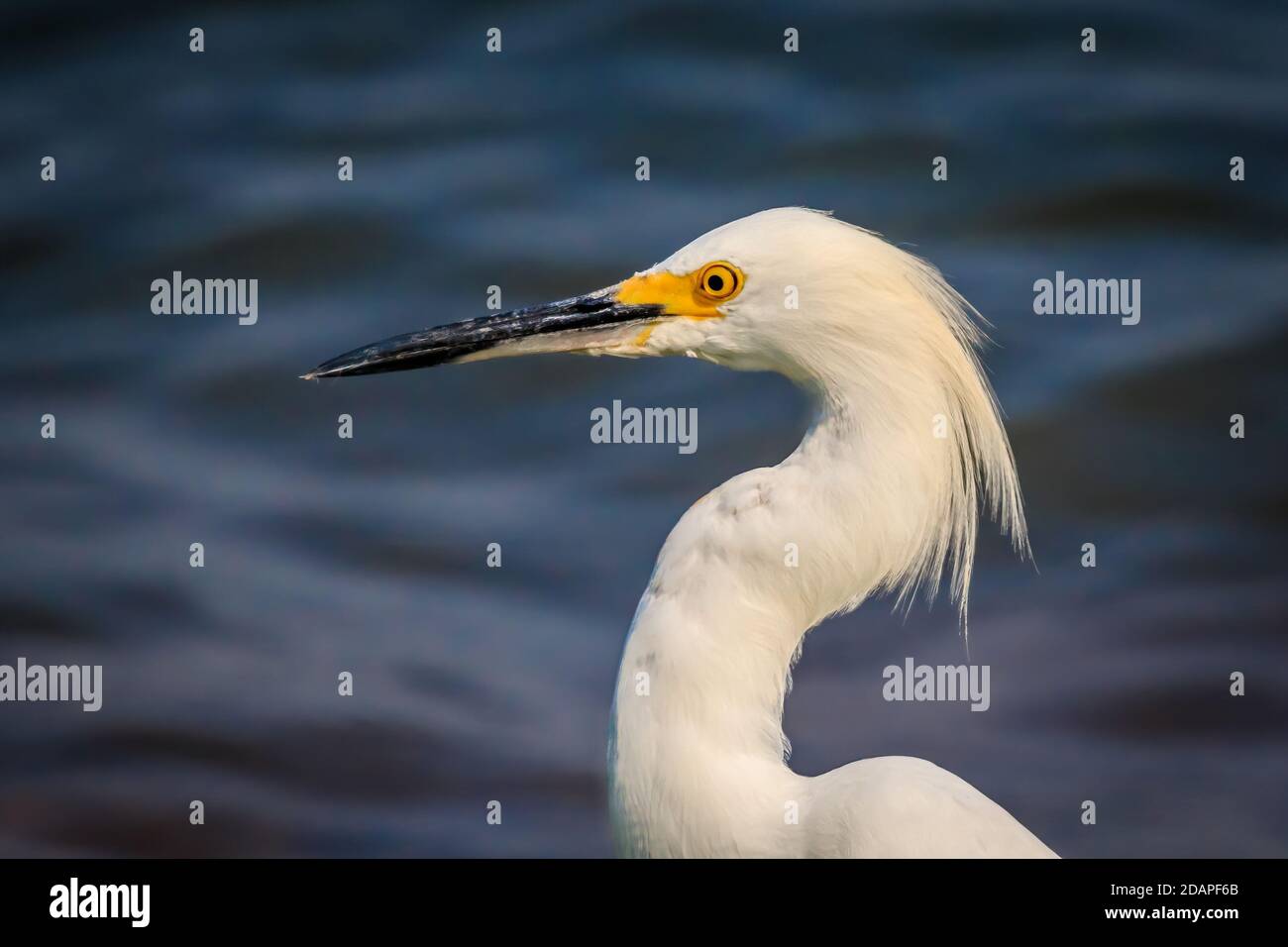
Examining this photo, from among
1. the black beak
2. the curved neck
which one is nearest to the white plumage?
the curved neck

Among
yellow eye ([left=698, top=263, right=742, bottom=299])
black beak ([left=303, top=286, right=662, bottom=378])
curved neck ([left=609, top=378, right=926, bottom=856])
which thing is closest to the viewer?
curved neck ([left=609, top=378, right=926, bottom=856])

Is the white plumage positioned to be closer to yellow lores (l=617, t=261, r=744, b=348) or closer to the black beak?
yellow lores (l=617, t=261, r=744, b=348)

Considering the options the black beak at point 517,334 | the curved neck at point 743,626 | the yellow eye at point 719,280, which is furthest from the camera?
the black beak at point 517,334

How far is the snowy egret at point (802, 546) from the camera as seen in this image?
2090mm

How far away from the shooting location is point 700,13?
23.5ft

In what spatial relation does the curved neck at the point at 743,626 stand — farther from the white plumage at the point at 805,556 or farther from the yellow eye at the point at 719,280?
the yellow eye at the point at 719,280

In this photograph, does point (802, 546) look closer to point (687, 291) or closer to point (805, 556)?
point (805, 556)

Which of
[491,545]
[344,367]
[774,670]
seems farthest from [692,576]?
[491,545]

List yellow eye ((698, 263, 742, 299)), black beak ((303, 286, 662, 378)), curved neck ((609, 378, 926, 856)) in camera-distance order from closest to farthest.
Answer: curved neck ((609, 378, 926, 856)), yellow eye ((698, 263, 742, 299)), black beak ((303, 286, 662, 378))

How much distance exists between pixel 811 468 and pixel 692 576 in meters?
0.26

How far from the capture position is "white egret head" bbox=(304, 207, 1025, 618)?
211cm

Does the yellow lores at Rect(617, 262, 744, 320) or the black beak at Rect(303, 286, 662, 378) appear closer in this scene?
the yellow lores at Rect(617, 262, 744, 320)

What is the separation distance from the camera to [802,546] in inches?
82.0

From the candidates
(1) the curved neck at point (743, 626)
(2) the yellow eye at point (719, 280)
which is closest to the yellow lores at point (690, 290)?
(2) the yellow eye at point (719, 280)
